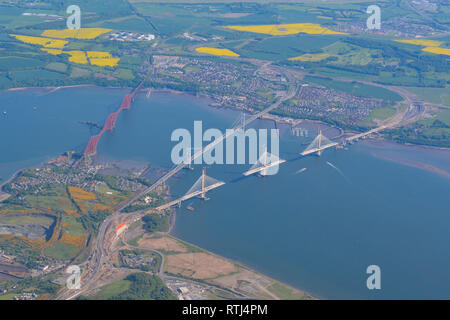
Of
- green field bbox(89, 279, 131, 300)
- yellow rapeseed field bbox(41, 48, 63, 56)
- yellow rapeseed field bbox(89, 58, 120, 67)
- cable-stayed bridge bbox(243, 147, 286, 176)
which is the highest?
yellow rapeseed field bbox(41, 48, 63, 56)

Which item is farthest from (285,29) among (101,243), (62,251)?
(62,251)

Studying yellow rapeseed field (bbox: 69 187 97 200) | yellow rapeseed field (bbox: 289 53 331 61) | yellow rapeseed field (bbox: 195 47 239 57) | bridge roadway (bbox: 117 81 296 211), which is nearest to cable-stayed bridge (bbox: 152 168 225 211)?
bridge roadway (bbox: 117 81 296 211)

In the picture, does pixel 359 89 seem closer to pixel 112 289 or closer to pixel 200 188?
pixel 200 188

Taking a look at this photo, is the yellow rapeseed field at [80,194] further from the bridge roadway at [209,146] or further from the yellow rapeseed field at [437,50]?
the yellow rapeseed field at [437,50]

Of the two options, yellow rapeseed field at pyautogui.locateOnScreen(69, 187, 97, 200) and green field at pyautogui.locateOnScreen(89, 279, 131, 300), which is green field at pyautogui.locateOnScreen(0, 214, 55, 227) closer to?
yellow rapeseed field at pyautogui.locateOnScreen(69, 187, 97, 200)

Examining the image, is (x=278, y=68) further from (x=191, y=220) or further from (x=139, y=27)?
(x=191, y=220)

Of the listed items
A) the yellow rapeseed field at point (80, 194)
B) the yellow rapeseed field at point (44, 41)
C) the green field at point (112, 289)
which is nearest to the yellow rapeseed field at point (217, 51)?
the yellow rapeseed field at point (44, 41)
